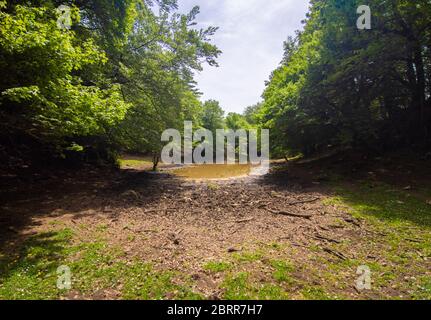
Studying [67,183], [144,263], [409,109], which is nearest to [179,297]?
[144,263]

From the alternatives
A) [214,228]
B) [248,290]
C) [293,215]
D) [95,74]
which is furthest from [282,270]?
[95,74]

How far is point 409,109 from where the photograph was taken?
1698 centimetres

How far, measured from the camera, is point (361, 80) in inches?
610

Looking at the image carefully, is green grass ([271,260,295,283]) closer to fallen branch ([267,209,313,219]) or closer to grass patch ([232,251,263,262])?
grass patch ([232,251,263,262])

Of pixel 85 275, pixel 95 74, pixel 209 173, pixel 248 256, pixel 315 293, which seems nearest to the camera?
pixel 315 293

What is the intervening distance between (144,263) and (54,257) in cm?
219

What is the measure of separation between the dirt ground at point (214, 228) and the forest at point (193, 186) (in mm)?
46

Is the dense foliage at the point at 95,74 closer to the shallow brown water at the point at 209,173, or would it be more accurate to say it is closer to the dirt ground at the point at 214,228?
the dirt ground at the point at 214,228

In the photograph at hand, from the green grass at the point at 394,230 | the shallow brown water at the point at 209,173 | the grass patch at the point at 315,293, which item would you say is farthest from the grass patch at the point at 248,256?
the shallow brown water at the point at 209,173

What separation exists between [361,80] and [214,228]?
15253 millimetres

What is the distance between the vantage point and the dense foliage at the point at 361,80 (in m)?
12.8

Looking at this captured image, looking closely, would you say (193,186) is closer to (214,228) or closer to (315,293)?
(214,228)

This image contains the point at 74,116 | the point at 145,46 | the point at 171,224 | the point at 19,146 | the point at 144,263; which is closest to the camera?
the point at 144,263
